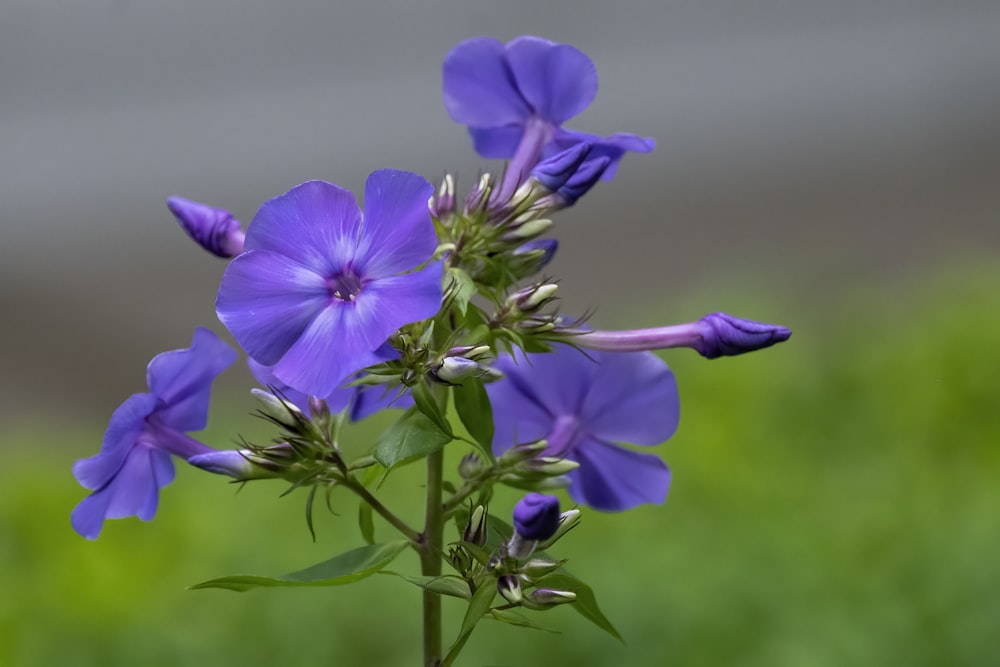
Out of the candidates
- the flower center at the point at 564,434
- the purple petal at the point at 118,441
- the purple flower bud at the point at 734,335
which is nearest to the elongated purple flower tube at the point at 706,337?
the purple flower bud at the point at 734,335

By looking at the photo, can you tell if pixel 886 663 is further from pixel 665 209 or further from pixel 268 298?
pixel 665 209

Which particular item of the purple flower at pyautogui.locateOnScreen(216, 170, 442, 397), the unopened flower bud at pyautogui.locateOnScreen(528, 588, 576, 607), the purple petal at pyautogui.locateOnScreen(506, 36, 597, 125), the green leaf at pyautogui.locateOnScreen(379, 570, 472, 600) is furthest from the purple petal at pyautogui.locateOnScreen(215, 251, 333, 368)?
the purple petal at pyautogui.locateOnScreen(506, 36, 597, 125)

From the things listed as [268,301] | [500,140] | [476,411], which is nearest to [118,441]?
[268,301]

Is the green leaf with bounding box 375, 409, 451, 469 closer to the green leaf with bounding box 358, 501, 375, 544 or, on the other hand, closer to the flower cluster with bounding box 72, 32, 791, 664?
the flower cluster with bounding box 72, 32, 791, 664

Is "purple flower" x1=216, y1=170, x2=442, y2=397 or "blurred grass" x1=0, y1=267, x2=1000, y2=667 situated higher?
Result: "purple flower" x1=216, y1=170, x2=442, y2=397

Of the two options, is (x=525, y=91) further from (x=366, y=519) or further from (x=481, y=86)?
(x=366, y=519)

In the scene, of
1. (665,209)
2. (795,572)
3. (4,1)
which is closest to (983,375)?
(795,572)
